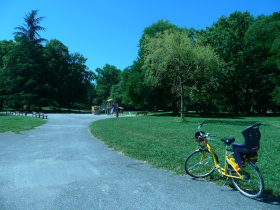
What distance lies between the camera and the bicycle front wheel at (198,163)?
503cm

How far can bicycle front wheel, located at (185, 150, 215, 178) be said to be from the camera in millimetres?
5028

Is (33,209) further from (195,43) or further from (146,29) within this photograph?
(146,29)

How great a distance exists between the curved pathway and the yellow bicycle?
23cm

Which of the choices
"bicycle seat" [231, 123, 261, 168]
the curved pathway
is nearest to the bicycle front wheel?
the curved pathway

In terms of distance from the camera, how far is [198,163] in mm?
5141

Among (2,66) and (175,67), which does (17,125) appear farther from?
(2,66)

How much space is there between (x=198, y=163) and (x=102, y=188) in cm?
226

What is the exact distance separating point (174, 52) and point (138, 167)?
15281 mm

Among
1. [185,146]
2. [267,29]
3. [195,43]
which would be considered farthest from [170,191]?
[267,29]

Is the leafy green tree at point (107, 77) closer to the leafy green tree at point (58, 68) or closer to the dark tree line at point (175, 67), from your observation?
the dark tree line at point (175, 67)

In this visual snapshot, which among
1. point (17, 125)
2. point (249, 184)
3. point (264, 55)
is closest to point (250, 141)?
point (249, 184)

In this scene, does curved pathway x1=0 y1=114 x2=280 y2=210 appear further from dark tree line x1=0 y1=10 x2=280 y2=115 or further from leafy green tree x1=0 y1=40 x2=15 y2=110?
leafy green tree x1=0 y1=40 x2=15 y2=110

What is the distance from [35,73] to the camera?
47.6 metres

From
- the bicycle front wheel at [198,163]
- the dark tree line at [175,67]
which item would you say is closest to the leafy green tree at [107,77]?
the dark tree line at [175,67]
